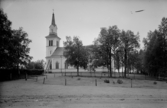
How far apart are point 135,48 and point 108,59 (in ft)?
26.2

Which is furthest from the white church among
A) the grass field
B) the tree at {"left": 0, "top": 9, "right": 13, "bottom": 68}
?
the grass field

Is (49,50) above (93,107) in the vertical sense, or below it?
above

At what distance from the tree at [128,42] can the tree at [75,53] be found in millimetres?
10504

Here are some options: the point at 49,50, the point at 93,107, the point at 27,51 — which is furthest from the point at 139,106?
the point at 49,50

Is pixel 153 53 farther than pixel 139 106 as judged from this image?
Yes

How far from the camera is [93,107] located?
7.06m

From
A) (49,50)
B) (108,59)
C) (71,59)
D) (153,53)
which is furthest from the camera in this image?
(49,50)

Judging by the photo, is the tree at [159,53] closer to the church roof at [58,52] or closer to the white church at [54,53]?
the white church at [54,53]

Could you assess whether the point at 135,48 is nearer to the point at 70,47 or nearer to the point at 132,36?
the point at 132,36

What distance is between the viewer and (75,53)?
34969 mm

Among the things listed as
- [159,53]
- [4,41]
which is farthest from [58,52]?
[159,53]

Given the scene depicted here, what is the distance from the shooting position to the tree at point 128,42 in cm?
3219

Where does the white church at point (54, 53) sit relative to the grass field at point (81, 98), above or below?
above

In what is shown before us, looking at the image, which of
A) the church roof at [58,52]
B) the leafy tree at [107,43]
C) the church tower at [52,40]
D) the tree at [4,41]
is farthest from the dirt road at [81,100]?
the church tower at [52,40]
